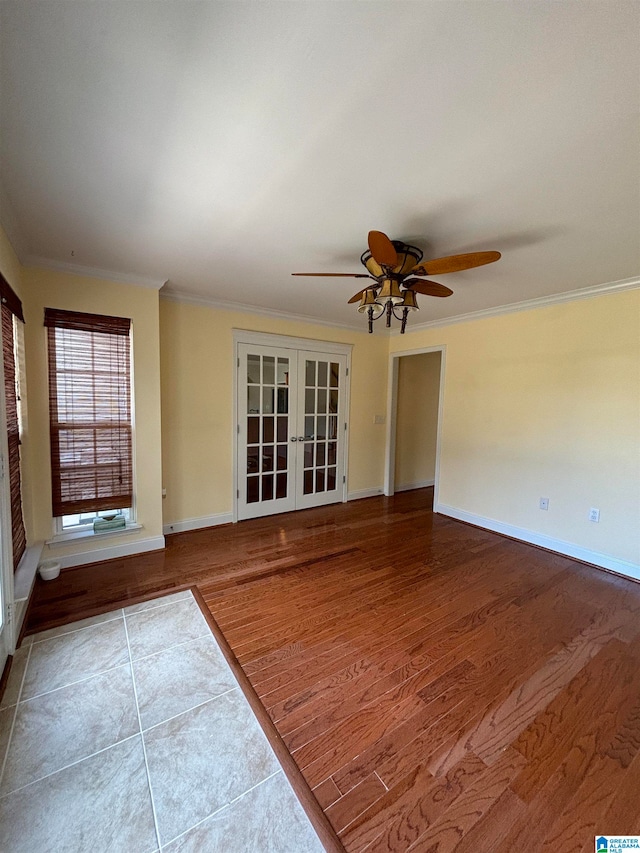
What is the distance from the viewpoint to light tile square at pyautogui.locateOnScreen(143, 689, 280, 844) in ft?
3.82

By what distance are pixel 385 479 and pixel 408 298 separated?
11.1ft

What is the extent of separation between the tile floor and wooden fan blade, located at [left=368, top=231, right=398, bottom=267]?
7.45ft

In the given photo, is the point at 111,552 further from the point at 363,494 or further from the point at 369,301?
the point at 363,494

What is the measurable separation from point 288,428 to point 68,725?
10.1ft

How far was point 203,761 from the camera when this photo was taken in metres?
1.31

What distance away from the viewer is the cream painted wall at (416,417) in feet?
17.2

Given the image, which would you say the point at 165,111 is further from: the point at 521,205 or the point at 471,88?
the point at 521,205

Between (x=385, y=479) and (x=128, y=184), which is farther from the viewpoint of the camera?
(x=385, y=479)

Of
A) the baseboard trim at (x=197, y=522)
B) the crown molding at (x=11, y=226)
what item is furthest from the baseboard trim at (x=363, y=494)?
the crown molding at (x=11, y=226)

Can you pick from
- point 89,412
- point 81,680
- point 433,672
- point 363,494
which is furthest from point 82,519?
point 363,494

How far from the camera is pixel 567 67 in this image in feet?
3.36

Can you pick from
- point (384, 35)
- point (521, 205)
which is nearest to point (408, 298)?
point (521, 205)

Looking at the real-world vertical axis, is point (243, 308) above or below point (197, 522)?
above

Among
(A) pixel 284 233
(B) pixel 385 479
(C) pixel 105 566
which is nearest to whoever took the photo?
(A) pixel 284 233
